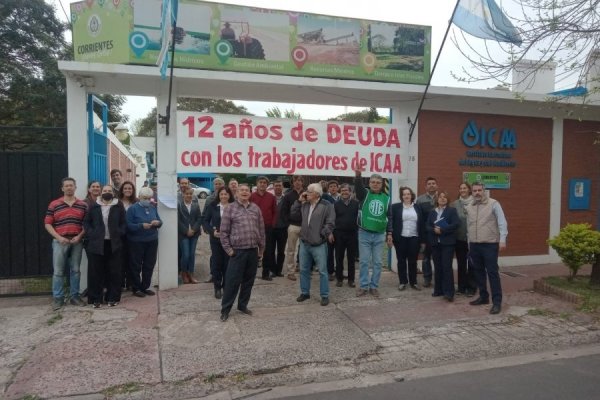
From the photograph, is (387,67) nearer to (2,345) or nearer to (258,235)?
(258,235)

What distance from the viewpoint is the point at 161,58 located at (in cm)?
611

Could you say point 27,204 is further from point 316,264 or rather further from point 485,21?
point 485,21

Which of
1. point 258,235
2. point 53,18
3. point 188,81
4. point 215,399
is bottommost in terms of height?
point 215,399

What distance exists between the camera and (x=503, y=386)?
162 inches

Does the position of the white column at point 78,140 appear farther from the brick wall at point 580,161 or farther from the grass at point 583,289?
the brick wall at point 580,161

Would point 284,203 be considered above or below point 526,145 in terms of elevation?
below

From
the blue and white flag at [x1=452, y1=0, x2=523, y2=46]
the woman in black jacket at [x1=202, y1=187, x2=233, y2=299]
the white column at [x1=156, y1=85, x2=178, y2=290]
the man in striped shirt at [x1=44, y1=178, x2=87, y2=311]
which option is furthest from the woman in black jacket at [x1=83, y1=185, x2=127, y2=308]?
the blue and white flag at [x1=452, y1=0, x2=523, y2=46]

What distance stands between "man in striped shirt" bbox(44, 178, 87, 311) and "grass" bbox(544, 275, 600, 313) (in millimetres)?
6915

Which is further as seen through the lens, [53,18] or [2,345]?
[53,18]

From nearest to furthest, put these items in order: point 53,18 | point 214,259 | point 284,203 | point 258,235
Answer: point 258,235, point 214,259, point 284,203, point 53,18

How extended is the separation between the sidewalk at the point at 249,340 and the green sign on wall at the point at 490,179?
2536mm

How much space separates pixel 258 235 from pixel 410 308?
2392 millimetres

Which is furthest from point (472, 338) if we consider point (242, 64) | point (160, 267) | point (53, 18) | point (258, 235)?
point (53, 18)

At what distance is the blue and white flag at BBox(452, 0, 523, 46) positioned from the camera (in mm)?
6871
